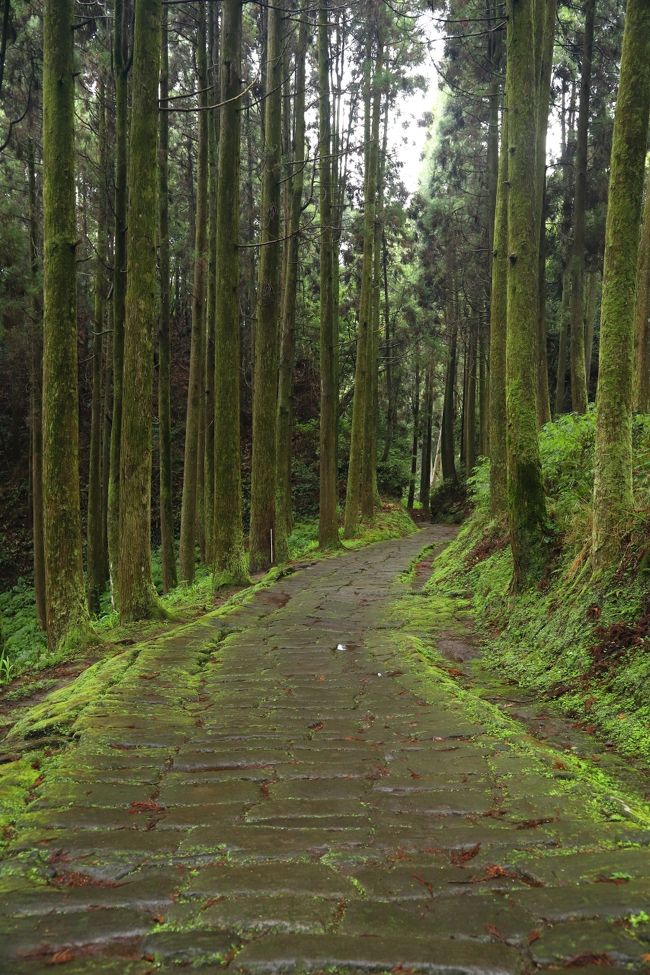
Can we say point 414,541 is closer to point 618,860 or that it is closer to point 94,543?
point 94,543

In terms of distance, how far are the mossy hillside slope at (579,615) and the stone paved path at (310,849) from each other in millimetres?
938

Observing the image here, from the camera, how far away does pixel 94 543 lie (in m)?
16.6

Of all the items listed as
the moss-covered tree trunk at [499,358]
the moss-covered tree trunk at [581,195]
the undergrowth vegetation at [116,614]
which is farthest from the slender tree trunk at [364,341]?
the moss-covered tree trunk at [499,358]

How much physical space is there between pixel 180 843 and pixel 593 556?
4.71 metres

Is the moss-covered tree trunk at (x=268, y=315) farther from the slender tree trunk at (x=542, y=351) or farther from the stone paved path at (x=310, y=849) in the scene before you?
the stone paved path at (x=310, y=849)

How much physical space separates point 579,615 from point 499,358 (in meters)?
7.51

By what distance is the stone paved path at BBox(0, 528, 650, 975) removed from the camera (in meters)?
2.15

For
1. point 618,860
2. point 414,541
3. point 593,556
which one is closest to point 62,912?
point 618,860

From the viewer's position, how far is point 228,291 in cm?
1078

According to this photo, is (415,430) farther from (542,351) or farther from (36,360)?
(36,360)

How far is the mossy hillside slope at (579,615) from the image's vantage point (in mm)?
4855

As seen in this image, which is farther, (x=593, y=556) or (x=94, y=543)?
(x=94, y=543)

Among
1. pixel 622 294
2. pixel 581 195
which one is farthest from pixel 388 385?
pixel 622 294

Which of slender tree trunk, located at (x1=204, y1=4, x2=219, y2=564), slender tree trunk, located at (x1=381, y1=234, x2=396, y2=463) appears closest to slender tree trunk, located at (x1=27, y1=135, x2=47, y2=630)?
slender tree trunk, located at (x1=204, y1=4, x2=219, y2=564)
